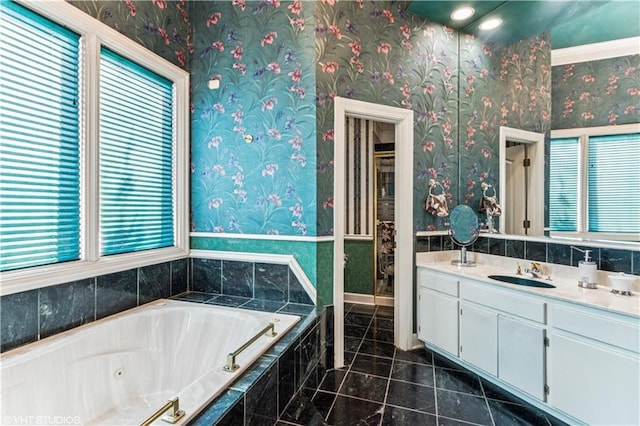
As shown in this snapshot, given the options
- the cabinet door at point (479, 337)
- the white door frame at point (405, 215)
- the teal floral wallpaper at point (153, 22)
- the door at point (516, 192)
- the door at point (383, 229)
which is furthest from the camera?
the door at point (383, 229)

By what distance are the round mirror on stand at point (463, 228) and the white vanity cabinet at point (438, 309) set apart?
0.30 meters

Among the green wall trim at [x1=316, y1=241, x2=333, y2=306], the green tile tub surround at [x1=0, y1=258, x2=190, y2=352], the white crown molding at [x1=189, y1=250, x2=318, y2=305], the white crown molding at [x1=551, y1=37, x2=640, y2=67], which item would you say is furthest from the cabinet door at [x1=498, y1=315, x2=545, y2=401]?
the green tile tub surround at [x1=0, y1=258, x2=190, y2=352]

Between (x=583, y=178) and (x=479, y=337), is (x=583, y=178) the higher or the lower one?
the higher one

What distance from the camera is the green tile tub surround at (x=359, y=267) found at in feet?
13.1

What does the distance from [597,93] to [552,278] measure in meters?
1.27

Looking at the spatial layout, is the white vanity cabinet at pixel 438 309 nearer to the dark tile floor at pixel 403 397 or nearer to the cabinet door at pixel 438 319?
the cabinet door at pixel 438 319

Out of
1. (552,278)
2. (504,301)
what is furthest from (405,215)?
(552,278)

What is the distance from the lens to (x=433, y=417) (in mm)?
1803

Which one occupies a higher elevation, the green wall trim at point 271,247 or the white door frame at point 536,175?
the white door frame at point 536,175

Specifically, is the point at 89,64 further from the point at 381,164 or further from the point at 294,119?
the point at 381,164

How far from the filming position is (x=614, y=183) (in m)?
1.89

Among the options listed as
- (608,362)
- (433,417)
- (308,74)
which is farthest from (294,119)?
(608,362)

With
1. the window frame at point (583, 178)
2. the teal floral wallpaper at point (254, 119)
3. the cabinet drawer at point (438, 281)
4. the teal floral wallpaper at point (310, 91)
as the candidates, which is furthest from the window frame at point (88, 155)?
the window frame at point (583, 178)

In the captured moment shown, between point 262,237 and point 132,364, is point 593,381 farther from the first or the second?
point 132,364
